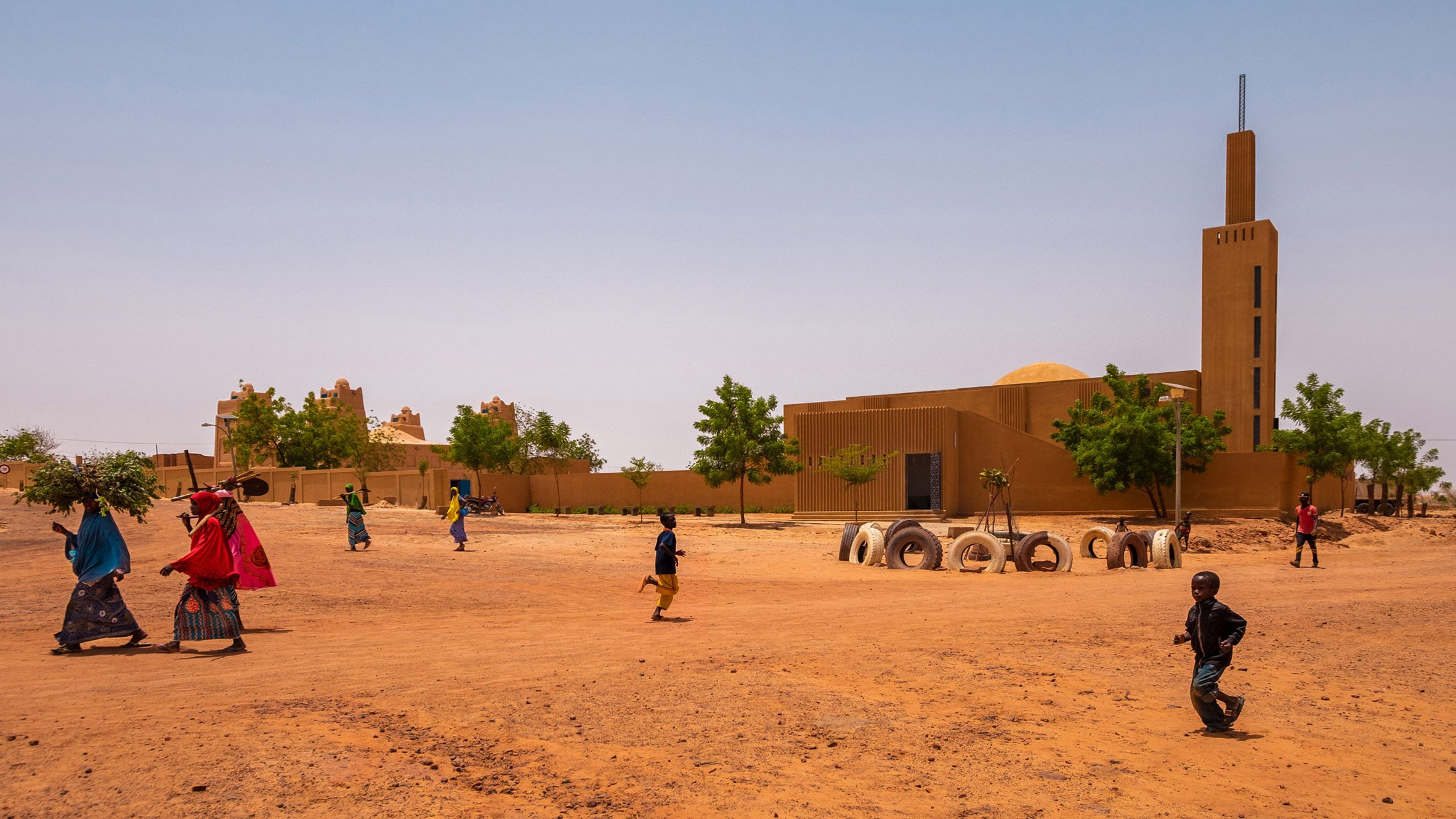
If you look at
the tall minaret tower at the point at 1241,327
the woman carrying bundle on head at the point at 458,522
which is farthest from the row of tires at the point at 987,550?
the tall minaret tower at the point at 1241,327

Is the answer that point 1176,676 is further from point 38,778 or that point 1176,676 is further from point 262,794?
point 38,778

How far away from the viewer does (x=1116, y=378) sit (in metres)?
43.8

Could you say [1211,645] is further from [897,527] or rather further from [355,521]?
[355,521]

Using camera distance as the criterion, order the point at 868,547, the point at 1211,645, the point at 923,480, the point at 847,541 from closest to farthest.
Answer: the point at 1211,645 < the point at 868,547 < the point at 847,541 < the point at 923,480

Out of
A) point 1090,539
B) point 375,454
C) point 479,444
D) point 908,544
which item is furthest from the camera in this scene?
point 375,454

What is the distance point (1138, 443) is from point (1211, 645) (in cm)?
3560

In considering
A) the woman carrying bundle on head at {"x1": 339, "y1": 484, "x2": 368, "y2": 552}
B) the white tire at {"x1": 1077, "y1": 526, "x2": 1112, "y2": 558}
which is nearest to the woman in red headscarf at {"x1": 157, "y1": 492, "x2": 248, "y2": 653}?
the woman carrying bundle on head at {"x1": 339, "y1": 484, "x2": 368, "y2": 552}

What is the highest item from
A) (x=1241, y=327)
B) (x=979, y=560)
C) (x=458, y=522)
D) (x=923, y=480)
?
(x=1241, y=327)

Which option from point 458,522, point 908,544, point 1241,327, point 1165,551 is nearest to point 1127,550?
point 1165,551

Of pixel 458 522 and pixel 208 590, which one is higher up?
pixel 208 590

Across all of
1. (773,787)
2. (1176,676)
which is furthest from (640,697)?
(1176,676)

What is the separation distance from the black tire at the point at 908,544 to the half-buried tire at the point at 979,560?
0.33 meters

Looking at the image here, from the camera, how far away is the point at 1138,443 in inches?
1592

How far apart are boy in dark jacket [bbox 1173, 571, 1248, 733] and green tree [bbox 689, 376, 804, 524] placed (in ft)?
117
